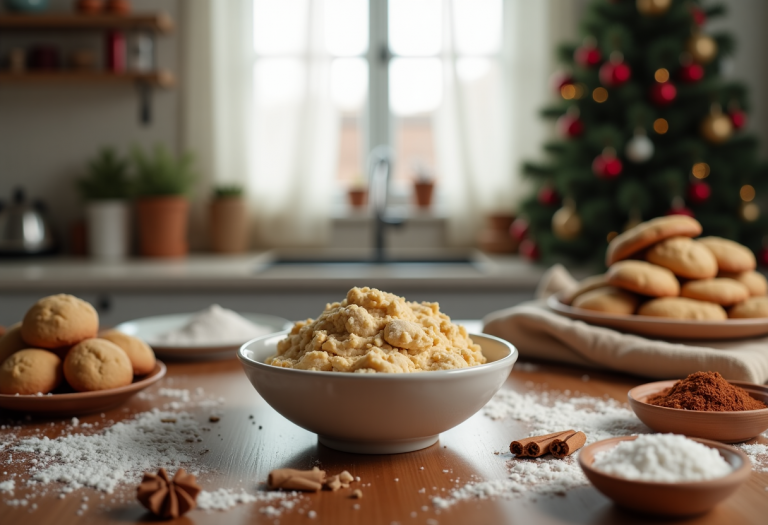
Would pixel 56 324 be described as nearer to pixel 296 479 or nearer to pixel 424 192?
pixel 296 479

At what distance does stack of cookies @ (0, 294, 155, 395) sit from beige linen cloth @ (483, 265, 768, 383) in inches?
26.6

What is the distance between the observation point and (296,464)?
2.67 feet

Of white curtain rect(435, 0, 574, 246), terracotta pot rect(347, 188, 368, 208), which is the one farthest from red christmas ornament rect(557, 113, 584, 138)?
terracotta pot rect(347, 188, 368, 208)

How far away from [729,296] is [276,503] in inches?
32.7

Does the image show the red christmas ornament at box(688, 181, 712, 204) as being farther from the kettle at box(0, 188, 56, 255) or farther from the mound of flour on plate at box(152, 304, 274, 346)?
the kettle at box(0, 188, 56, 255)

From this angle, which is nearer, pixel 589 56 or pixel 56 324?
pixel 56 324

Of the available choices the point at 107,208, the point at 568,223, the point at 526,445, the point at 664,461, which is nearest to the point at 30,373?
the point at 526,445

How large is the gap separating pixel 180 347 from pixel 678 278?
0.86 metres

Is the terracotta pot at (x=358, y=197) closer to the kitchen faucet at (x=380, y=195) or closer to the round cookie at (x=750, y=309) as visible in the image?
the kitchen faucet at (x=380, y=195)

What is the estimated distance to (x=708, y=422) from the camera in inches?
33.2

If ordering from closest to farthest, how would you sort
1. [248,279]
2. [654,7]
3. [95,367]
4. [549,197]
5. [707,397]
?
[707,397] < [95,367] < [248,279] < [654,7] < [549,197]

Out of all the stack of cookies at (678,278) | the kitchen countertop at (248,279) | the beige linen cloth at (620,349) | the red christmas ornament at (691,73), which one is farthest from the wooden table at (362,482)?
the red christmas ornament at (691,73)

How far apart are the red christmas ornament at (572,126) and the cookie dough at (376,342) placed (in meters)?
2.03

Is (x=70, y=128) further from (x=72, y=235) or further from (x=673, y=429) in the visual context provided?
(x=673, y=429)
